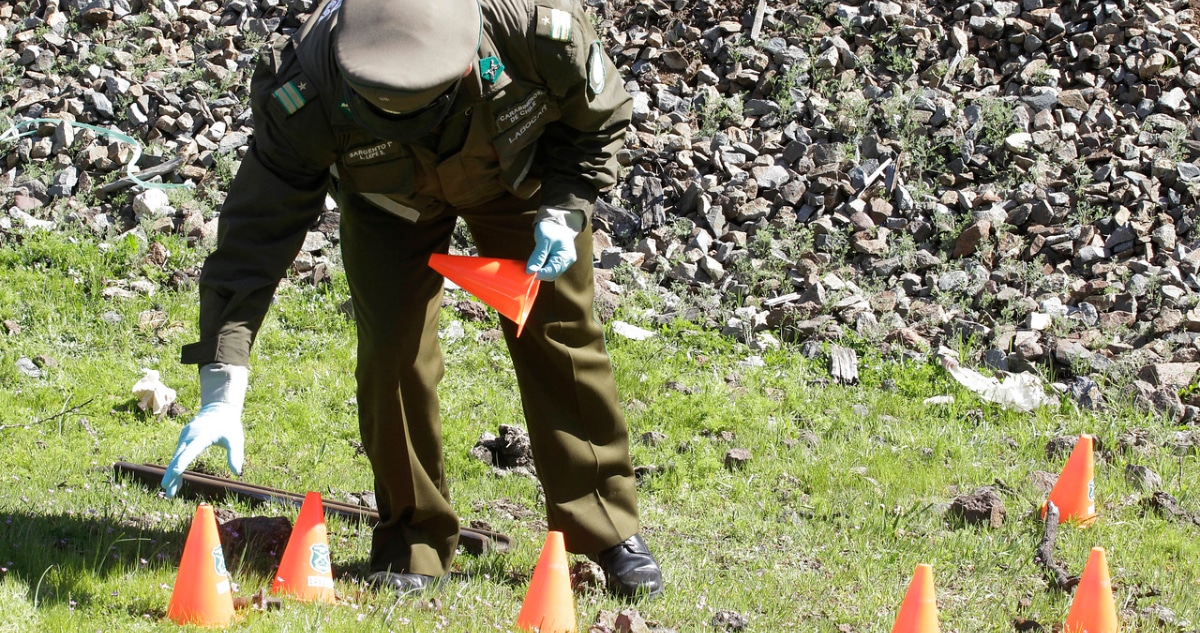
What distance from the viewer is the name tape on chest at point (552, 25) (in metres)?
3.60

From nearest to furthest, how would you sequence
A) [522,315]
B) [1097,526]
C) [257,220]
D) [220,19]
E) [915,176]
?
[257,220]
[522,315]
[1097,526]
[915,176]
[220,19]

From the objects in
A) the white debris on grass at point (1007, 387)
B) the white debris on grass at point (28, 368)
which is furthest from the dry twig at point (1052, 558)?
the white debris on grass at point (28, 368)

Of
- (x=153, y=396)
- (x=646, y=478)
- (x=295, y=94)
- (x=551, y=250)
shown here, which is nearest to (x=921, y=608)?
(x=551, y=250)

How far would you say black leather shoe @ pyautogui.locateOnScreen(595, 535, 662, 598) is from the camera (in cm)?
420

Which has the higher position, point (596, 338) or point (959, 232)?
point (596, 338)

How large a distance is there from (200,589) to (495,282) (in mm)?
1252

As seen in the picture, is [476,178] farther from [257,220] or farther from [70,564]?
[70,564]

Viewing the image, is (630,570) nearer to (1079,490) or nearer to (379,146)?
(379,146)

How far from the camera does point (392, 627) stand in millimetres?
3641

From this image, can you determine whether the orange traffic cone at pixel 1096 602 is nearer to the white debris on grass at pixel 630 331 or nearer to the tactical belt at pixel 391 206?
the tactical belt at pixel 391 206

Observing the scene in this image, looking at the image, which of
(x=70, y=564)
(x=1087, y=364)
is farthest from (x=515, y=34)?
(x=1087, y=364)

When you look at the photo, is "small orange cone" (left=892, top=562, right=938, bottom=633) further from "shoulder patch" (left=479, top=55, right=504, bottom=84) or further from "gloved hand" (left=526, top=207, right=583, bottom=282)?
"shoulder patch" (left=479, top=55, right=504, bottom=84)

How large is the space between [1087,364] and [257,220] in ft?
14.8

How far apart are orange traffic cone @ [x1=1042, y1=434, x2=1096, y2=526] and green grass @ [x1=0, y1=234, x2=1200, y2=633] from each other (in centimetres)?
9
